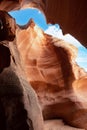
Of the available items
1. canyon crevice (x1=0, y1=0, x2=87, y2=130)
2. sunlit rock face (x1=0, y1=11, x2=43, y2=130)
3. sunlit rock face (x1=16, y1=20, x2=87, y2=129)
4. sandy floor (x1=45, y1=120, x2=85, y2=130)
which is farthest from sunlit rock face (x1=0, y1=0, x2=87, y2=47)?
sunlit rock face (x1=16, y1=20, x2=87, y2=129)

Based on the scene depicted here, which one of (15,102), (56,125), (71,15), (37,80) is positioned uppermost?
(71,15)

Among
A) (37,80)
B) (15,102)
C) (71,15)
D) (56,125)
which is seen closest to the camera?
(71,15)

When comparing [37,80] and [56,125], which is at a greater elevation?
[37,80]

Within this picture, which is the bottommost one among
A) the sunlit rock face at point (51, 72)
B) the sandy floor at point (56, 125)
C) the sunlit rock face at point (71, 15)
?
the sandy floor at point (56, 125)

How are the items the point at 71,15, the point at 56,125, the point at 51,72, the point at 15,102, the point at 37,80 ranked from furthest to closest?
the point at 51,72 → the point at 37,80 → the point at 56,125 → the point at 15,102 → the point at 71,15

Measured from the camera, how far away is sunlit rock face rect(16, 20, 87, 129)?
8539 mm

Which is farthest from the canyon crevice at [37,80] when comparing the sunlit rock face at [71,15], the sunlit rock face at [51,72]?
the sunlit rock face at [71,15]

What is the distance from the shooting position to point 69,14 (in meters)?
3.22

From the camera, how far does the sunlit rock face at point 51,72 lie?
8539mm

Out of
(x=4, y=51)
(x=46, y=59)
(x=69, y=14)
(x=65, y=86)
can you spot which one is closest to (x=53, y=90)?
(x=65, y=86)

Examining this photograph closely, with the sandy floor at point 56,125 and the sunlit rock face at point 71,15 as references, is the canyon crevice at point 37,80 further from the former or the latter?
the sunlit rock face at point 71,15

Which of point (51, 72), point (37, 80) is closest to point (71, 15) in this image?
point (37, 80)

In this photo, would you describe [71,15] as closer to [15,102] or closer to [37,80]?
[15,102]

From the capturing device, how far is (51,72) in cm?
947
